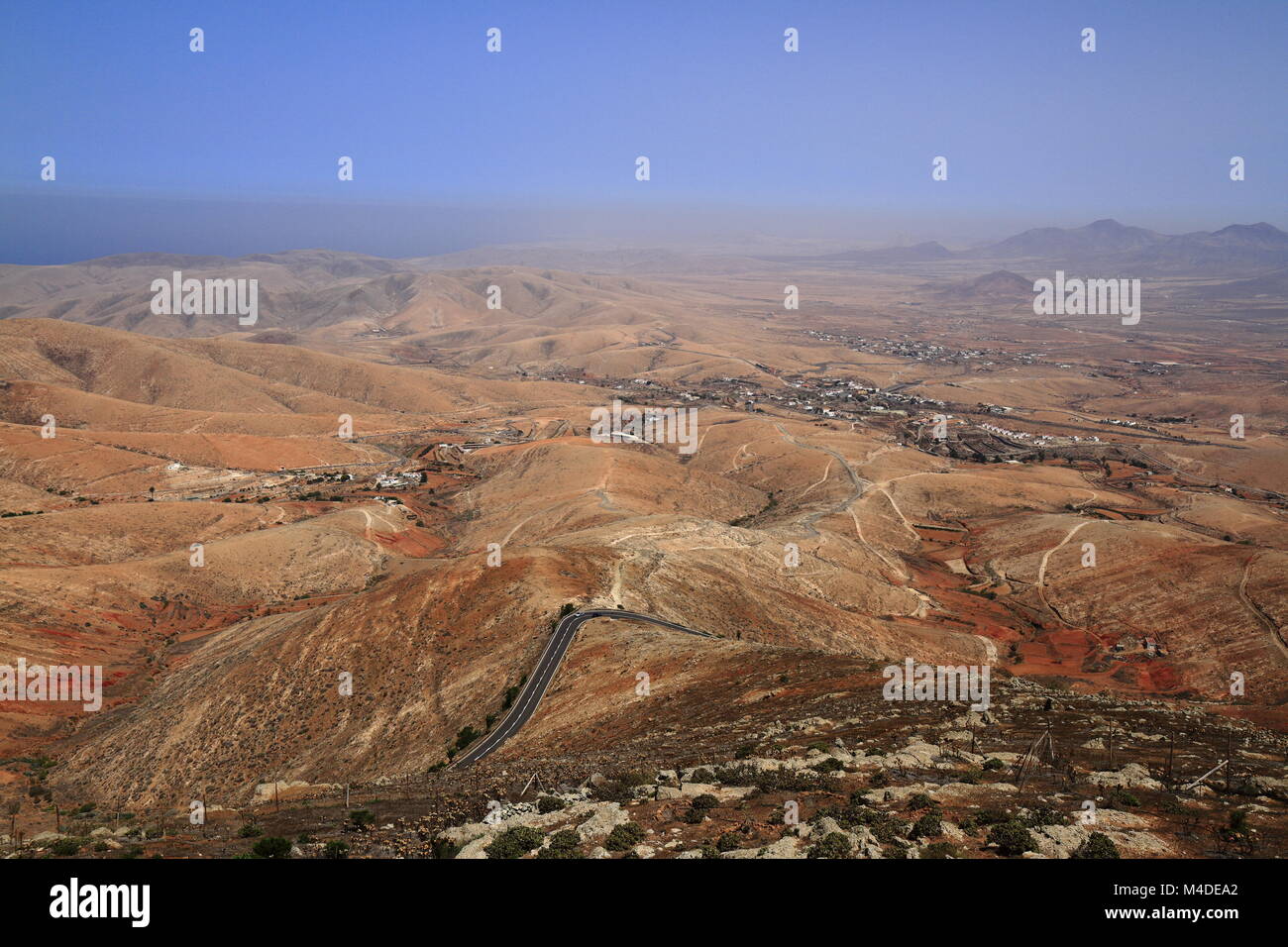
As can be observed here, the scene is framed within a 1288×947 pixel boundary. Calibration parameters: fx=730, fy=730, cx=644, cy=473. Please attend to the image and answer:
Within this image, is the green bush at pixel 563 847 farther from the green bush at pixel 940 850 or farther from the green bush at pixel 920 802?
the green bush at pixel 920 802

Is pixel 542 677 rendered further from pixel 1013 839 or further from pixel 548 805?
pixel 1013 839

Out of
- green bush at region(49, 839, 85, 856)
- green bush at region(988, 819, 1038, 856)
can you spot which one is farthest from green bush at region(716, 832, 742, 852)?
green bush at region(49, 839, 85, 856)

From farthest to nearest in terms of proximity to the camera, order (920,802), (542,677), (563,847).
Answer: (542,677) < (920,802) < (563,847)

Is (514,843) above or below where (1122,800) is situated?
below

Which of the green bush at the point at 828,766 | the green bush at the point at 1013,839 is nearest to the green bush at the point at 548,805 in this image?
the green bush at the point at 828,766

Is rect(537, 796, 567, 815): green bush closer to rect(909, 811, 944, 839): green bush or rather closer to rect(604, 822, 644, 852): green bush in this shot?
rect(604, 822, 644, 852): green bush

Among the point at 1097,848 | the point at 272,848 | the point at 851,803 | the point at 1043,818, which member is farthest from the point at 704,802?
the point at 272,848
